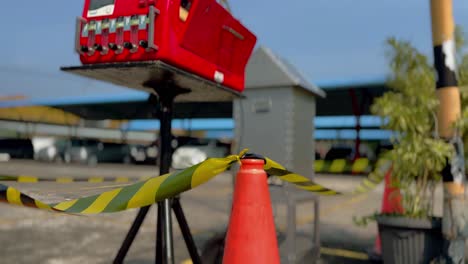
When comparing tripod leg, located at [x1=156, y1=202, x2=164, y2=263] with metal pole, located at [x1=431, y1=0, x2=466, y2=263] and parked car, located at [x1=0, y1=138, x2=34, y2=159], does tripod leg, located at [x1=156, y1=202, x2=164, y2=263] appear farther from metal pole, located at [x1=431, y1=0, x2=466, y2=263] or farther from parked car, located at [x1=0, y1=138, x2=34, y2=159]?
parked car, located at [x1=0, y1=138, x2=34, y2=159]

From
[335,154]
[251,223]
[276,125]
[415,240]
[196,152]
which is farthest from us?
[196,152]

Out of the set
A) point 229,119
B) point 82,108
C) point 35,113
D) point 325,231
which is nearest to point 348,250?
point 325,231

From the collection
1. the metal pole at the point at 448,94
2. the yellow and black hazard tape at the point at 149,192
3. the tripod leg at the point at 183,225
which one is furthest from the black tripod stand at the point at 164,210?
the metal pole at the point at 448,94

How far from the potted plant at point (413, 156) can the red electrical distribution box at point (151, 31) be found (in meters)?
2.02

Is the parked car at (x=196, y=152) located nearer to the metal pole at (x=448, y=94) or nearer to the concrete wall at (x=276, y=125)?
the concrete wall at (x=276, y=125)

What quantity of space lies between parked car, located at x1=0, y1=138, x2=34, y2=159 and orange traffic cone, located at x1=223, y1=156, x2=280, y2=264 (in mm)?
28798

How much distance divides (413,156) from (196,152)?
18.0 metres

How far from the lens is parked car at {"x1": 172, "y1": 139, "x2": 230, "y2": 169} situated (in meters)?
20.4

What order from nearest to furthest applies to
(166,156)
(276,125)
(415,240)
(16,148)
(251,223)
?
(251,223)
(166,156)
(415,240)
(276,125)
(16,148)

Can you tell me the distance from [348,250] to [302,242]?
119cm

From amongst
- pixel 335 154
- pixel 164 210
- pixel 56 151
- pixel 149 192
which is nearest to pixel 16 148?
pixel 56 151

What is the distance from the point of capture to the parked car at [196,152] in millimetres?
20422

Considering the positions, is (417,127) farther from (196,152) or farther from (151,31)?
(196,152)

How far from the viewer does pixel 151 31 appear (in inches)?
71.4
